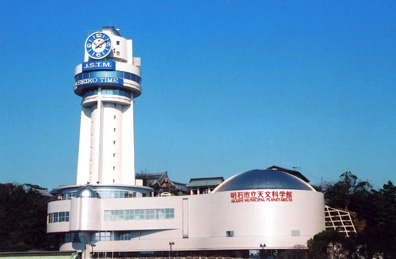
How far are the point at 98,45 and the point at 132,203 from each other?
29.0 m

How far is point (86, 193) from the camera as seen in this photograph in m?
77.8

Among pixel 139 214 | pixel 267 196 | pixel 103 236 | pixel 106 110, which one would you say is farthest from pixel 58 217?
pixel 267 196

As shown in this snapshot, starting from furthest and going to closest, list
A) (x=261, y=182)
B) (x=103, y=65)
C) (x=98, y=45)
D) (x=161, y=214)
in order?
(x=98, y=45) < (x=103, y=65) < (x=161, y=214) < (x=261, y=182)

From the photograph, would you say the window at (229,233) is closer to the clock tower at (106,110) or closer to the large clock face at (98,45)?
the clock tower at (106,110)

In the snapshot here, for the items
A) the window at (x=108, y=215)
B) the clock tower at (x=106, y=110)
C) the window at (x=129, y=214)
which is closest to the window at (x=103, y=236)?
the window at (x=108, y=215)

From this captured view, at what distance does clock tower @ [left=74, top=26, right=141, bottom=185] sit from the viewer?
282 feet

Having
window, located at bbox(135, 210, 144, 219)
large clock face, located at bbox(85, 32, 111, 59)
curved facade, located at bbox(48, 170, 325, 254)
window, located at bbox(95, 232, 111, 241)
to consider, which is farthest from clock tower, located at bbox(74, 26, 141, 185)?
window, located at bbox(135, 210, 144, 219)

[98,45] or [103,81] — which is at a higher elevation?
[98,45]

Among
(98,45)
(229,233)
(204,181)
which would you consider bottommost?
(229,233)

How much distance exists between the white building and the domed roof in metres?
0.14

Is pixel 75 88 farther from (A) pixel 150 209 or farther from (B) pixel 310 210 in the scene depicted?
(B) pixel 310 210

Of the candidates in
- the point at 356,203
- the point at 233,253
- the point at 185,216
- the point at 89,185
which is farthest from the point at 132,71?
the point at 356,203

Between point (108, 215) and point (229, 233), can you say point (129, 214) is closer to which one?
point (108, 215)

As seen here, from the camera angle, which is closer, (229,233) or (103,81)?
(229,233)
